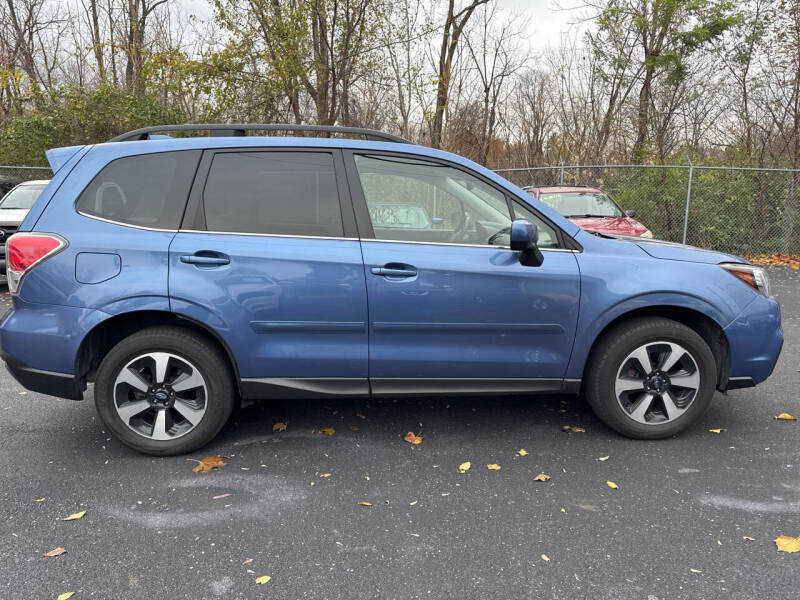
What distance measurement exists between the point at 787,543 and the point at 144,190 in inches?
144

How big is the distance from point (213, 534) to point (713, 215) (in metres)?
12.4

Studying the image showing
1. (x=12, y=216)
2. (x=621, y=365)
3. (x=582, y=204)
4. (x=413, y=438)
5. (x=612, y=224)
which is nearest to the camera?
(x=621, y=365)

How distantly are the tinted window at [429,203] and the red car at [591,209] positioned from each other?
21.0 ft

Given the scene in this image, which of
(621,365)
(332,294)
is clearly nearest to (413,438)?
(332,294)

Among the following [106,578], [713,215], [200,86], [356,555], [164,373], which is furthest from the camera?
[200,86]

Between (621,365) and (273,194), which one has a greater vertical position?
(273,194)

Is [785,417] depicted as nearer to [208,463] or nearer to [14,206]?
[208,463]

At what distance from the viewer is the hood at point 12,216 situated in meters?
8.89

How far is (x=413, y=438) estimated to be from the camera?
12.3 feet

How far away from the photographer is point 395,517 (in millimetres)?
2812

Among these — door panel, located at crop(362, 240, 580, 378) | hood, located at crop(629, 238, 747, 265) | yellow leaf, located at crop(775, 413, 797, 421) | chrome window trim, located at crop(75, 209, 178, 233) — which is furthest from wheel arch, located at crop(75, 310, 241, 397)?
yellow leaf, located at crop(775, 413, 797, 421)

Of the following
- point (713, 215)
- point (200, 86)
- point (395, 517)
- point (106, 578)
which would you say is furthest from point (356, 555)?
point (200, 86)

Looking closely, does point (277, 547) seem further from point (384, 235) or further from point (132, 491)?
point (384, 235)

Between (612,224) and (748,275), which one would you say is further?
(612,224)
